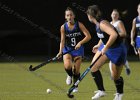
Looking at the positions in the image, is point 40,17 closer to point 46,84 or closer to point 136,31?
point 136,31

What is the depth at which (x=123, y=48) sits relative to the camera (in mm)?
10703

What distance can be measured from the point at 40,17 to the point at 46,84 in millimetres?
9116

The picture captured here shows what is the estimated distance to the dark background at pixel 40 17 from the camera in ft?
76.3

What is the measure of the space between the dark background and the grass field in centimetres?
319

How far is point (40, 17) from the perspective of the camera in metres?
23.4

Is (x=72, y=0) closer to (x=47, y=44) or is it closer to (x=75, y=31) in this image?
(x=47, y=44)

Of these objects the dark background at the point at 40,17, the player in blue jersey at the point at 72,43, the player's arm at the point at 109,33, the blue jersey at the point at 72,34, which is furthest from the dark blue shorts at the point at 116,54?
the dark background at the point at 40,17

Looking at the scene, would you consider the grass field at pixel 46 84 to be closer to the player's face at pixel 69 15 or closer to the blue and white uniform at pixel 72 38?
the blue and white uniform at pixel 72 38

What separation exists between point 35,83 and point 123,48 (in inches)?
181

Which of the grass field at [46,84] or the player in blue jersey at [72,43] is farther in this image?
the player in blue jersey at [72,43]

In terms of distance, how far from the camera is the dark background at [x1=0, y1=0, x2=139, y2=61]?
23.2 metres

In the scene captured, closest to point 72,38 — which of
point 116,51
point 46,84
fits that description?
point 46,84

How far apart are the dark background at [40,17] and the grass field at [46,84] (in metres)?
3.19

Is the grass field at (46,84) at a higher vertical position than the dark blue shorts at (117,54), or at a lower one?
lower
